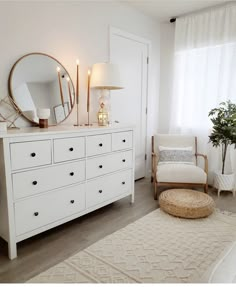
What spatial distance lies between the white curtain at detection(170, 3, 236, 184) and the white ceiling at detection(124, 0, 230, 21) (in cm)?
12

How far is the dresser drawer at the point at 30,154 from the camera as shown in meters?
1.83

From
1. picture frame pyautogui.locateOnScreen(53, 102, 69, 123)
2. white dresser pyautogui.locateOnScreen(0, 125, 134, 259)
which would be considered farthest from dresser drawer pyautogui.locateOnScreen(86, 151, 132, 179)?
picture frame pyautogui.locateOnScreen(53, 102, 69, 123)

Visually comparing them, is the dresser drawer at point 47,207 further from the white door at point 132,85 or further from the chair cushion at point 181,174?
the white door at point 132,85

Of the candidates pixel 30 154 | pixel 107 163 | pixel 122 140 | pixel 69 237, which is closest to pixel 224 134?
pixel 122 140

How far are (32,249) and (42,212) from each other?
1.04 feet

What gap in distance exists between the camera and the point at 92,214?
2691mm

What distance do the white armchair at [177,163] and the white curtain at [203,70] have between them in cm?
30

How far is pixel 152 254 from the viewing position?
1.95 m

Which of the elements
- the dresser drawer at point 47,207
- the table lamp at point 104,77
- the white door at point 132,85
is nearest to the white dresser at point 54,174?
the dresser drawer at point 47,207

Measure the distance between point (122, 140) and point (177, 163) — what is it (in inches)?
40.9

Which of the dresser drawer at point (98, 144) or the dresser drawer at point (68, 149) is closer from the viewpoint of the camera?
the dresser drawer at point (68, 149)

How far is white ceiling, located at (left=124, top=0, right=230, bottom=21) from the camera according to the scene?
10.6 ft

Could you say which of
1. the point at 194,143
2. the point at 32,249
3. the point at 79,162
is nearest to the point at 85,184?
the point at 79,162

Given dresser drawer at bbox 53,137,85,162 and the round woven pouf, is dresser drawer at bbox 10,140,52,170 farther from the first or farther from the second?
the round woven pouf
